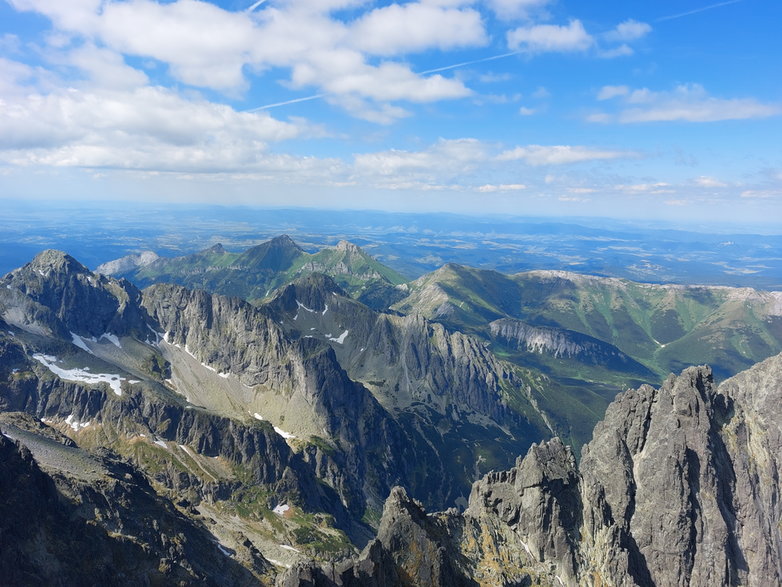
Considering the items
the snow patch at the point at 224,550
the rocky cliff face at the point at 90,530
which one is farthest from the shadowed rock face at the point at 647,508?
the snow patch at the point at 224,550

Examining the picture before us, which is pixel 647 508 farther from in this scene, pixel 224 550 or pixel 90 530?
pixel 224 550

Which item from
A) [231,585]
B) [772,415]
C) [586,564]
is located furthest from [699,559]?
[231,585]

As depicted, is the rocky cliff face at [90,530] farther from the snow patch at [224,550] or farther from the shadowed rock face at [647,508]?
the shadowed rock face at [647,508]

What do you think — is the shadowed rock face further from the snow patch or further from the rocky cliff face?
the snow patch

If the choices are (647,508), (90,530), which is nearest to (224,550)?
(90,530)

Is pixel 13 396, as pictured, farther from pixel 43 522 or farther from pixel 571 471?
pixel 571 471

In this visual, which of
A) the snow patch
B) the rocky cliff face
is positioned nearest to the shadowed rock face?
the rocky cliff face

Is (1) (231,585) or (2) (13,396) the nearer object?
(1) (231,585)

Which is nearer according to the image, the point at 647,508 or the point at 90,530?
the point at 647,508
